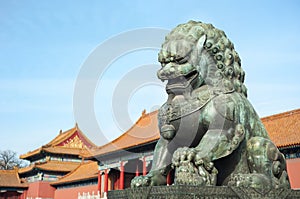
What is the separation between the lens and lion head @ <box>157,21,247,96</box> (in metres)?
3.59

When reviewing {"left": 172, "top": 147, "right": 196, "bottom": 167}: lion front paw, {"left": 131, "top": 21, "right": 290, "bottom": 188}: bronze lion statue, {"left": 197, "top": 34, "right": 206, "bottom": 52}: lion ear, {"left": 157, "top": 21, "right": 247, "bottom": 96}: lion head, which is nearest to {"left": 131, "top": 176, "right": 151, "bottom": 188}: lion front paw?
{"left": 131, "top": 21, "right": 290, "bottom": 188}: bronze lion statue

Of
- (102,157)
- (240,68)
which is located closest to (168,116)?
(240,68)

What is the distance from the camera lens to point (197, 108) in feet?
11.6

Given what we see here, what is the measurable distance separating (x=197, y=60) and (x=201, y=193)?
1.25 metres

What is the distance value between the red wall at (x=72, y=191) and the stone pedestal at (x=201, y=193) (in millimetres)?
26170

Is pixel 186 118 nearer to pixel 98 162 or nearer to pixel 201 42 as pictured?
pixel 201 42

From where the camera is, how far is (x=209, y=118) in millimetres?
3482

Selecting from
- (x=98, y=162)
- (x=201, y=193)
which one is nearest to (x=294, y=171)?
(x=201, y=193)

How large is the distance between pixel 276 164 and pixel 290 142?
1328 centimetres

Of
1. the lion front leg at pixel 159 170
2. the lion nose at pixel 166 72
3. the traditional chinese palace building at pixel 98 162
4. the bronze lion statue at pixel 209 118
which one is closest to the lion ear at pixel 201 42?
the bronze lion statue at pixel 209 118

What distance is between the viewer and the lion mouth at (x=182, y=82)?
3594mm

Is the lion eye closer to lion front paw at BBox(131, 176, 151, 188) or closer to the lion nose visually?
the lion nose

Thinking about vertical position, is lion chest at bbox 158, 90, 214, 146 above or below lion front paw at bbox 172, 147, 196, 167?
above

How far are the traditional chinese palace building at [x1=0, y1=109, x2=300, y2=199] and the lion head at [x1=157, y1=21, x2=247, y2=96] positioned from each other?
6.16 m
